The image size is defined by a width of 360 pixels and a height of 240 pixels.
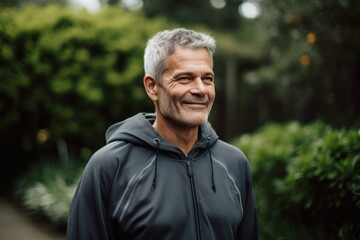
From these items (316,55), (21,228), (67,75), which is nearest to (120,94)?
(67,75)

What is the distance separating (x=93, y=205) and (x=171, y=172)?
0.47 meters

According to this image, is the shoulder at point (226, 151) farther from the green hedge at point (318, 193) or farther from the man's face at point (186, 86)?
the green hedge at point (318, 193)

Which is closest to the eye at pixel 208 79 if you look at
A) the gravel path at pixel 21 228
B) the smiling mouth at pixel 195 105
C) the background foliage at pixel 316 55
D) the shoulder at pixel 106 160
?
the smiling mouth at pixel 195 105

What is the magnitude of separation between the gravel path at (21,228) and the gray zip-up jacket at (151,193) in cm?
433

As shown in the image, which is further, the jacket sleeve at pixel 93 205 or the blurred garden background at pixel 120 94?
the blurred garden background at pixel 120 94

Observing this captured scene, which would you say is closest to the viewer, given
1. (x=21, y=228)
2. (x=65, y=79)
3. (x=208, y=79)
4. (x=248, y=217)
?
(x=208, y=79)

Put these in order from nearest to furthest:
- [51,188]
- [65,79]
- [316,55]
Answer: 1. [51,188]
2. [316,55]
3. [65,79]

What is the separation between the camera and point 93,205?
6.69ft

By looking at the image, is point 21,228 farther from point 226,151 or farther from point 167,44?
point 167,44

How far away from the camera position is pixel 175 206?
80.7 inches

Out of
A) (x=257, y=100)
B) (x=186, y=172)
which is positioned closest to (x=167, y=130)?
(x=186, y=172)

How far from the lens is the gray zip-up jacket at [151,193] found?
2.01 m

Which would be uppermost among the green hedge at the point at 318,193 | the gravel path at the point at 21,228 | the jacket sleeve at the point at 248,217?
the jacket sleeve at the point at 248,217

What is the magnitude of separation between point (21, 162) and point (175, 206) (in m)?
7.90
